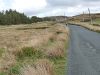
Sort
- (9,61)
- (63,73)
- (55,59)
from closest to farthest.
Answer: (63,73) < (9,61) < (55,59)

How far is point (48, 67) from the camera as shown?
11734 mm

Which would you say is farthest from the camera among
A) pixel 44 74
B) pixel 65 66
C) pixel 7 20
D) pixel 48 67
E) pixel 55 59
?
pixel 7 20

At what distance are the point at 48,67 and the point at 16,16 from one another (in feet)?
497

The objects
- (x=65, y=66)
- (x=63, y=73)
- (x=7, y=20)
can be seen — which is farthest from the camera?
(x=7, y=20)

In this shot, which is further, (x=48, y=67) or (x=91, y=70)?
(x=91, y=70)

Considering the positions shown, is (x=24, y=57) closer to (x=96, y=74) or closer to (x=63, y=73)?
(x=63, y=73)

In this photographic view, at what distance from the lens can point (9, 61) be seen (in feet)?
46.8

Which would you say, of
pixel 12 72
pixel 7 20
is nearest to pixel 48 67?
pixel 12 72

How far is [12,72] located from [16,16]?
151 meters

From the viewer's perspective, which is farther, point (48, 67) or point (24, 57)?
point (24, 57)

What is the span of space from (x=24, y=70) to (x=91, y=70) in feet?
12.2

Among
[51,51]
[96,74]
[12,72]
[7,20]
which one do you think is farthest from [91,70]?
[7,20]

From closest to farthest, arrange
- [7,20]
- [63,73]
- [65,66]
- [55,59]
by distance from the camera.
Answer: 1. [63,73]
2. [65,66]
3. [55,59]
4. [7,20]

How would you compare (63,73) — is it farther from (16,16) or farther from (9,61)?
(16,16)
